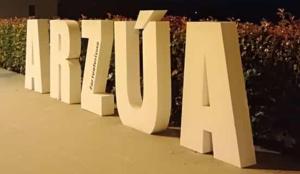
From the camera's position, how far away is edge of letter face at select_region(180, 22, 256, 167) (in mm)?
3967

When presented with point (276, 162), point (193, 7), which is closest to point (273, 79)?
point (276, 162)

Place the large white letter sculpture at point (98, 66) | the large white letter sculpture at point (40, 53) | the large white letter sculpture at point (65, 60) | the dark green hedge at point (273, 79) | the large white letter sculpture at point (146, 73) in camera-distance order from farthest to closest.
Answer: the large white letter sculpture at point (40, 53)
the large white letter sculpture at point (65, 60)
the large white letter sculpture at point (98, 66)
the large white letter sculpture at point (146, 73)
the dark green hedge at point (273, 79)

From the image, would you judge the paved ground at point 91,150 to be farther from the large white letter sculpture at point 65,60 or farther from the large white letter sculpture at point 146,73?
the large white letter sculpture at point 65,60

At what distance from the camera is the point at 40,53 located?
742 centimetres

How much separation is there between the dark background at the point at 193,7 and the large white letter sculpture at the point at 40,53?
15.6ft

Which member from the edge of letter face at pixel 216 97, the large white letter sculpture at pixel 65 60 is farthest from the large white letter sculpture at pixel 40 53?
the edge of letter face at pixel 216 97

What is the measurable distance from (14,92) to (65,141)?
10.6 feet

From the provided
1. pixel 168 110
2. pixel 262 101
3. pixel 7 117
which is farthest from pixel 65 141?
pixel 262 101

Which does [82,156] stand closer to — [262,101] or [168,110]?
[168,110]

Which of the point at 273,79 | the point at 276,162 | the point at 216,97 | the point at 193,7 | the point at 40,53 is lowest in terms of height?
the point at 276,162

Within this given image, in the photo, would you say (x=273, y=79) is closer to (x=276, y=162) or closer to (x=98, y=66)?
(x=276, y=162)

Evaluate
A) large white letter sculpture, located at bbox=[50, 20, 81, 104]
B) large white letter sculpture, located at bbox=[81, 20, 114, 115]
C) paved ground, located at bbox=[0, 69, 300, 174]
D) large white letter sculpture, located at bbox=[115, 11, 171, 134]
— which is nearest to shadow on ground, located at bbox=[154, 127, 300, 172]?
paved ground, located at bbox=[0, 69, 300, 174]

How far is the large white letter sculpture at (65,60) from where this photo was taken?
6519 mm

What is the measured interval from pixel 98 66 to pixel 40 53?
184cm
